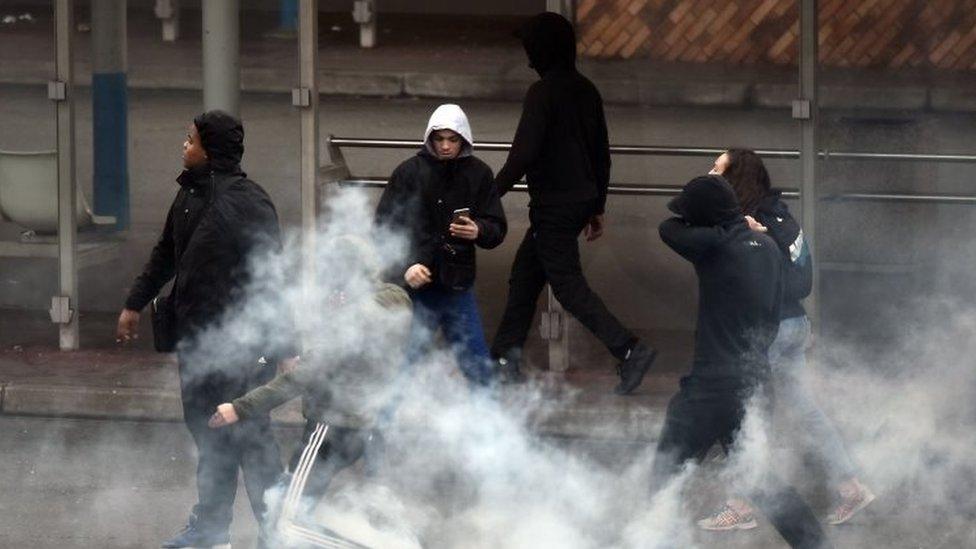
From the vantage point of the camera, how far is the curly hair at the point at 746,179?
7270mm

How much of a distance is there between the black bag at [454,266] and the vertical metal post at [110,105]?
4211 millimetres

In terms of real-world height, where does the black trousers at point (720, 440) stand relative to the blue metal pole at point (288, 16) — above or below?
below

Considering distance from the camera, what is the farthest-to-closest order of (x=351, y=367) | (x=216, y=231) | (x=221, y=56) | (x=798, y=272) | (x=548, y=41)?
(x=221, y=56), (x=548, y=41), (x=798, y=272), (x=216, y=231), (x=351, y=367)

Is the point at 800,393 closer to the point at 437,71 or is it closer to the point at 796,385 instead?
the point at 796,385

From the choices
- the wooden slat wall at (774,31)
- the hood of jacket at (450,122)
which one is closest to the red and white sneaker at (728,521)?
the hood of jacket at (450,122)

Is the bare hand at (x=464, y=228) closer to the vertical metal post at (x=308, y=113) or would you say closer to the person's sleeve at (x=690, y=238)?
the person's sleeve at (x=690, y=238)

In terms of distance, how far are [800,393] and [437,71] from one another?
7027 millimetres

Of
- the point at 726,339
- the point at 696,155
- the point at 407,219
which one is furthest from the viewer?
the point at 696,155

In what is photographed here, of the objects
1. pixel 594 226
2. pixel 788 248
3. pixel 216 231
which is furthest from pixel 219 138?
pixel 594 226

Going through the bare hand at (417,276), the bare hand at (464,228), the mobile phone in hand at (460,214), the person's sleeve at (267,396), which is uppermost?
the mobile phone in hand at (460,214)

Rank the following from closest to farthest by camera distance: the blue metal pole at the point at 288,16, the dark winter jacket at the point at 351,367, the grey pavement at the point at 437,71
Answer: the dark winter jacket at the point at 351,367 → the grey pavement at the point at 437,71 → the blue metal pole at the point at 288,16

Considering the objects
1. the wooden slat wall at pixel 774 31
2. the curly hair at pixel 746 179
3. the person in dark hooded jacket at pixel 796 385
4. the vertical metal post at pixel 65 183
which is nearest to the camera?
the curly hair at pixel 746 179

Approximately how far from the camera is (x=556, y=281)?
8.97 m

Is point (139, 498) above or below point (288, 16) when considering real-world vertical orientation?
below
